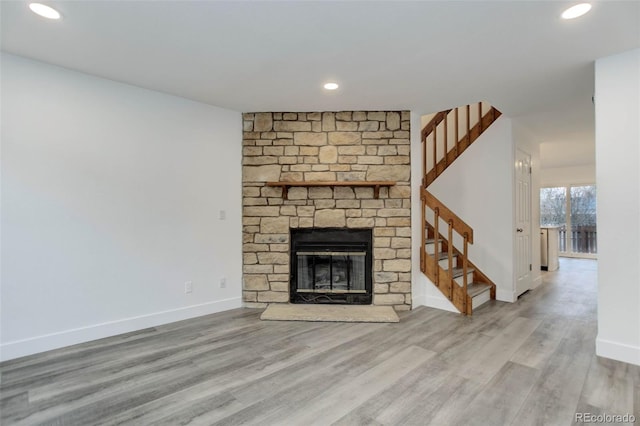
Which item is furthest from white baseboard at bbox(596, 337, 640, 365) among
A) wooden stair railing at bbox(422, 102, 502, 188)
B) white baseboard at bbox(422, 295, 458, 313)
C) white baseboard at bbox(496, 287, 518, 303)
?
wooden stair railing at bbox(422, 102, 502, 188)

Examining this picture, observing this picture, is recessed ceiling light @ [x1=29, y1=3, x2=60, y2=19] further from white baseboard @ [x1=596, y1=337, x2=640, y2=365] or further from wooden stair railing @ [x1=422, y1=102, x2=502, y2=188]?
white baseboard @ [x1=596, y1=337, x2=640, y2=365]

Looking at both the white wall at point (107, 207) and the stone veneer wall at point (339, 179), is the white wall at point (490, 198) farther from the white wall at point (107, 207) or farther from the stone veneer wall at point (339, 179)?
the white wall at point (107, 207)

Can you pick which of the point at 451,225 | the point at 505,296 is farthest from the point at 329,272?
the point at 505,296

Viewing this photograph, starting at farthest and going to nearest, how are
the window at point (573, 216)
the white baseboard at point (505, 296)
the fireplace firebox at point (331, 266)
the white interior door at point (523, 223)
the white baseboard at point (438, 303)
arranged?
the window at point (573, 216)
the white interior door at point (523, 223)
the white baseboard at point (505, 296)
the fireplace firebox at point (331, 266)
the white baseboard at point (438, 303)

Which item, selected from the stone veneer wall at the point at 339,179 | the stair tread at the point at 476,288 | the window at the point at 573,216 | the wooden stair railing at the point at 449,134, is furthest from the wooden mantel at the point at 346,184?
the window at the point at 573,216

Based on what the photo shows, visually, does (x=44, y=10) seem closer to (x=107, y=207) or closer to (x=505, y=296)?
(x=107, y=207)

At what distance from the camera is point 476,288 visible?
3988mm

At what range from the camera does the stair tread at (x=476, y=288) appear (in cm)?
376

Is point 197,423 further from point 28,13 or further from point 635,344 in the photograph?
point 635,344

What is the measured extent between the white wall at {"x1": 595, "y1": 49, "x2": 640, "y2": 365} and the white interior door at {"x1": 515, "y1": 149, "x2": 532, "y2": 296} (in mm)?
1704

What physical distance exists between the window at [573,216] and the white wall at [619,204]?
20.8ft

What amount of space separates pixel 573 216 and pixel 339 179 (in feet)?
25.2

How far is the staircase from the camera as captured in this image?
352cm

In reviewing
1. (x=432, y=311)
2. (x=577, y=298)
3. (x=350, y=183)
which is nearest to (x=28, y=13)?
(x=350, y=183)
